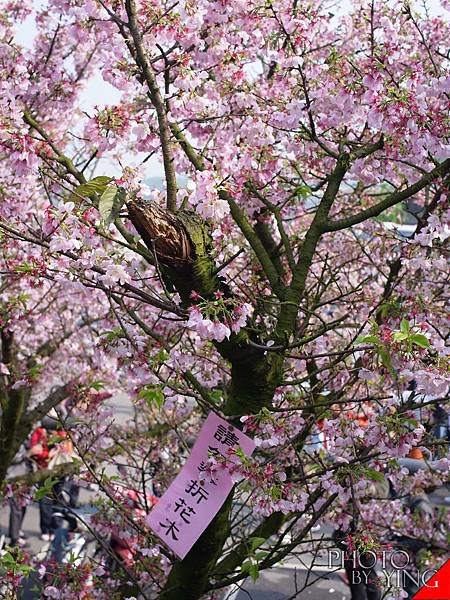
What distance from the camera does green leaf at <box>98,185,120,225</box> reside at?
229 cm

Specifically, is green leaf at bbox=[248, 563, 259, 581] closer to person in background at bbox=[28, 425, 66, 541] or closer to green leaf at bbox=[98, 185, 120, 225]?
green leaf at bbox=[98, 185, 120, 225]

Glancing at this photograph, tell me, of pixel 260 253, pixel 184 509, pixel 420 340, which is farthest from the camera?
pixel 260 253

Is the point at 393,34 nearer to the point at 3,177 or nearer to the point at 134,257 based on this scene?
the point at 134,257

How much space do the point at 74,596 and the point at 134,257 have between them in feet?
7.33

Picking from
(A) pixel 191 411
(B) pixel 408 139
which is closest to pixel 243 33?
(B) pixel 408 139

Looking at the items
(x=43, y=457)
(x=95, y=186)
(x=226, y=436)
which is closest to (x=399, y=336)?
(x=226, y=436)

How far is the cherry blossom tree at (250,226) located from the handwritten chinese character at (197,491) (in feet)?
0.62

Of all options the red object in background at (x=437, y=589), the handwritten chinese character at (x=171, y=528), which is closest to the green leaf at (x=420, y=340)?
the red object in background at (x=437, y=589)

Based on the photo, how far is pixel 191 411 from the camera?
18.9ft

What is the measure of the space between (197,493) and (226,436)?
25 cm

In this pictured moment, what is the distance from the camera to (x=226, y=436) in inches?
109

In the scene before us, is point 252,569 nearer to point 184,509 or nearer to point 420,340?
point 184,509

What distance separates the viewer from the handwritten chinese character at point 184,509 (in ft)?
8.89

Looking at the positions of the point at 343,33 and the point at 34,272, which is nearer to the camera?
the point at 34,272
